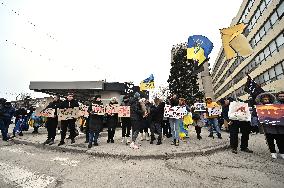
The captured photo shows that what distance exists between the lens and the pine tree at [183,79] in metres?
41.8

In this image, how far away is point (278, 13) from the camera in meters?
25.8

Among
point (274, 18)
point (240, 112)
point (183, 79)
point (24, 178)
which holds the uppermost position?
point (274, 18)

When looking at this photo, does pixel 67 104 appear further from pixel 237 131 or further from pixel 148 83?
pixel 148 83

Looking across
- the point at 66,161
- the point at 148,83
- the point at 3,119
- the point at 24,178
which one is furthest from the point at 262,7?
the point at 24,178

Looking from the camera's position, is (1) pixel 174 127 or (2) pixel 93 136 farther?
(2) pixel 93 136

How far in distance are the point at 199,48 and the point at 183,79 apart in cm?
3130

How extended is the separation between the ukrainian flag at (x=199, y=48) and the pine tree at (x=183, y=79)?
30.1 m

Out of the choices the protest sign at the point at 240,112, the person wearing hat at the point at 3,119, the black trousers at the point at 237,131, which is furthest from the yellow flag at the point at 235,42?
the person wearing hat at the point at 3,119

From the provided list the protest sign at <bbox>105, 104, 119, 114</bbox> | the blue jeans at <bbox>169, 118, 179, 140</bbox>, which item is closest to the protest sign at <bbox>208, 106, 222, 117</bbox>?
the blue jeans at <bbox>169, 118, 179, 140</bbox>

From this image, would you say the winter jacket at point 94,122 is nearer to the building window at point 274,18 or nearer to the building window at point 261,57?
the building window at point 274,18

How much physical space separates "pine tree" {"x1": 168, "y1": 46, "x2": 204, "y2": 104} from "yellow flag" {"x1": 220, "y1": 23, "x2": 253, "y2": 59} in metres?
32.7

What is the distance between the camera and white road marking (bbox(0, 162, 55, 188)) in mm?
4422

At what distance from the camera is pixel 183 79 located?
42.2 metres

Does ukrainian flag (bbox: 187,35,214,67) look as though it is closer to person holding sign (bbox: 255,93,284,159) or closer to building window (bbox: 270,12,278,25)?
person holding sign (bbox: 255,93,284,159)
